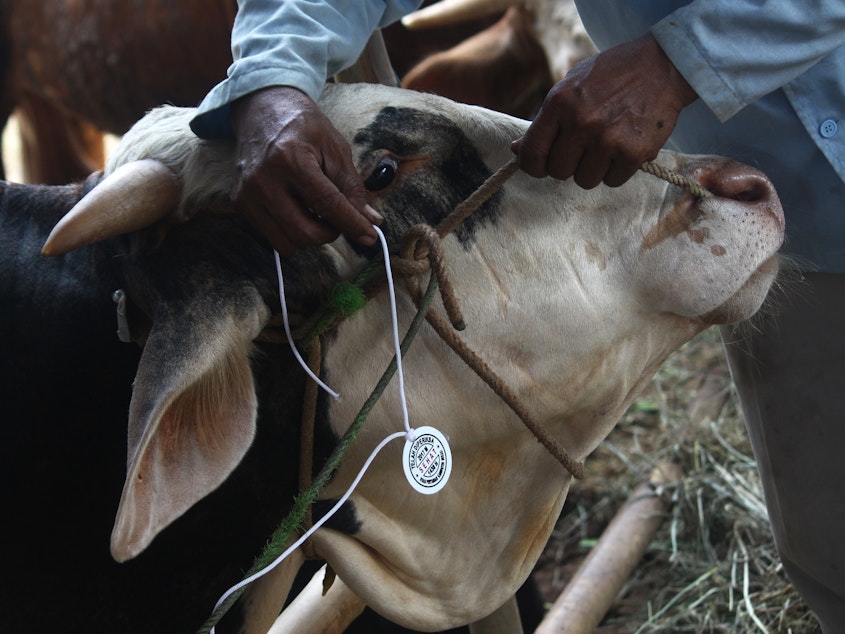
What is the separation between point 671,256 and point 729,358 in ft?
1.90

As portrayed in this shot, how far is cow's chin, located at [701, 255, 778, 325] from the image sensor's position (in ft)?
5.74

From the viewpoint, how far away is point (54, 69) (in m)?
6.33

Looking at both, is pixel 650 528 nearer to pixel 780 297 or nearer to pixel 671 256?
pixel 780 297

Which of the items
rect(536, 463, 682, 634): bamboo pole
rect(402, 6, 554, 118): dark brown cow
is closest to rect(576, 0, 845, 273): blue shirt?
rect(536, 463, 682, 634): bamboo pole

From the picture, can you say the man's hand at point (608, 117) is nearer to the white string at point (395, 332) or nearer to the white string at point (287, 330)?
the white string at point (395, 332)

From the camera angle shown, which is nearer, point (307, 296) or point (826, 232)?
point (307, 296)

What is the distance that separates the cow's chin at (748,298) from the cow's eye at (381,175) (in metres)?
0.61

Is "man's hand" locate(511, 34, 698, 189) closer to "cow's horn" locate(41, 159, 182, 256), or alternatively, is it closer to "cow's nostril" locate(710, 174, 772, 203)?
"cow's nostril" locate(710, 174, 772, 203)

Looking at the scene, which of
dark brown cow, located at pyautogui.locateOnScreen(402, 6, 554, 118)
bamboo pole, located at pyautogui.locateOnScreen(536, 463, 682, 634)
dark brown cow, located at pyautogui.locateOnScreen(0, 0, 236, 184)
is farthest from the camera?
dark brown cow, located at pyautogui.locateOnScreen(0, 0, 236, 184)

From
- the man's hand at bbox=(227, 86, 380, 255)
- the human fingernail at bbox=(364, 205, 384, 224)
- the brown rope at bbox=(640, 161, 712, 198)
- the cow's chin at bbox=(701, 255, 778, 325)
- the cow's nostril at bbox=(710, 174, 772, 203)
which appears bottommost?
the cow's chin at bbox=(701, 255, 778, 325)

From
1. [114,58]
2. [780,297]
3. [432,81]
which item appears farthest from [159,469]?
[114,58]

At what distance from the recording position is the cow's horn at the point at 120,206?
151 centimetres

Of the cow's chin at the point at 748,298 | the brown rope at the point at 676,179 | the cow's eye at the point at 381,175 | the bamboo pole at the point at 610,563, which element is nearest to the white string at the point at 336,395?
the cow's eye at the point at 381,175

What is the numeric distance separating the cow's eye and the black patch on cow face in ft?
0.04
